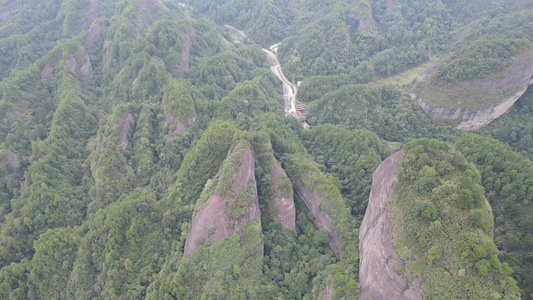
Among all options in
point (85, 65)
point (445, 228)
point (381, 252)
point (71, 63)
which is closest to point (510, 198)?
point (445, 228)

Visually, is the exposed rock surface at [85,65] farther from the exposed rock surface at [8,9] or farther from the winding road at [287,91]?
the winding road at [287,91]

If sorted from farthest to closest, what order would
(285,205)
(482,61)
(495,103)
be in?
(482,61) < (495,103) < (285,205)

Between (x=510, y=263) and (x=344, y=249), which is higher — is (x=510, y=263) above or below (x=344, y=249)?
above

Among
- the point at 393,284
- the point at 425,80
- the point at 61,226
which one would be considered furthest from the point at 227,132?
the point at 425,80

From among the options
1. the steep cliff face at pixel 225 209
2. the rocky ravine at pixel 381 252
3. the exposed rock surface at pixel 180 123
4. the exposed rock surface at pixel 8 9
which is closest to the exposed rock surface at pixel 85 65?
the exposed rock surface at pixel 180 123

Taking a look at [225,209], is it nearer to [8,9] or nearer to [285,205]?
[285,205]

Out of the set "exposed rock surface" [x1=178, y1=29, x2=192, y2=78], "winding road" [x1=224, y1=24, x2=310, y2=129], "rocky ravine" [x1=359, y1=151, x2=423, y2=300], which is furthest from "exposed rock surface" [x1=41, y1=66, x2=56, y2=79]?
"rocky ravine" [x1=359, y1=151, x2=423, y2=300]

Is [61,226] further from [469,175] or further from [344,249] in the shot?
[469,175]
